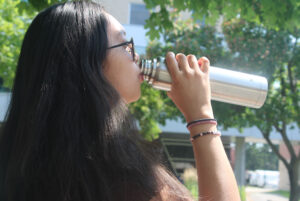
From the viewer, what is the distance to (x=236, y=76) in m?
1.42

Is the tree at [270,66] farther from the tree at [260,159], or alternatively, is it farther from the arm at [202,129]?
the tree at [260,159]

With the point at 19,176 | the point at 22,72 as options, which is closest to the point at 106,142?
the point at 19,176

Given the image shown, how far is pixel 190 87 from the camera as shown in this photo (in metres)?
1.07

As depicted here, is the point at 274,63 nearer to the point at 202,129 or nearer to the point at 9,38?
the point at 9,38

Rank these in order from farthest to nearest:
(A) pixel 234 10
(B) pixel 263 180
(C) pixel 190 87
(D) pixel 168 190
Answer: (B) pixel 263 180, (A) pixel 234 10, (C) pixel 190 87, (D) pixel 168 190

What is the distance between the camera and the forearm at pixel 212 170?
0.96 m

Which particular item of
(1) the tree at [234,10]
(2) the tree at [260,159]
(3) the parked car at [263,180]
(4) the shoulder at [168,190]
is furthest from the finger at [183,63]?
(2) the tree at [260,159]

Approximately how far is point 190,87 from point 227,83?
352 millimetres

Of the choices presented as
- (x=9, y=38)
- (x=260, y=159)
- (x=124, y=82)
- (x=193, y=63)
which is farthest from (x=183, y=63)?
(x=260, y=159)

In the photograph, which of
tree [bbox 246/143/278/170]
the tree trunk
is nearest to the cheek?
the tree trunk

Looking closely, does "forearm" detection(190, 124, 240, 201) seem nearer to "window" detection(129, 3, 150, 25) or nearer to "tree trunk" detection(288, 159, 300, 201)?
"window" detection(129, 3, 150, 25)

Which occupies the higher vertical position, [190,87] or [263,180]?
[190,87]

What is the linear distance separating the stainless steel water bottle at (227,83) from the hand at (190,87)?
0.15 metres

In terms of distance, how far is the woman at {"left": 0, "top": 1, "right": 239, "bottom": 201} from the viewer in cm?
93
